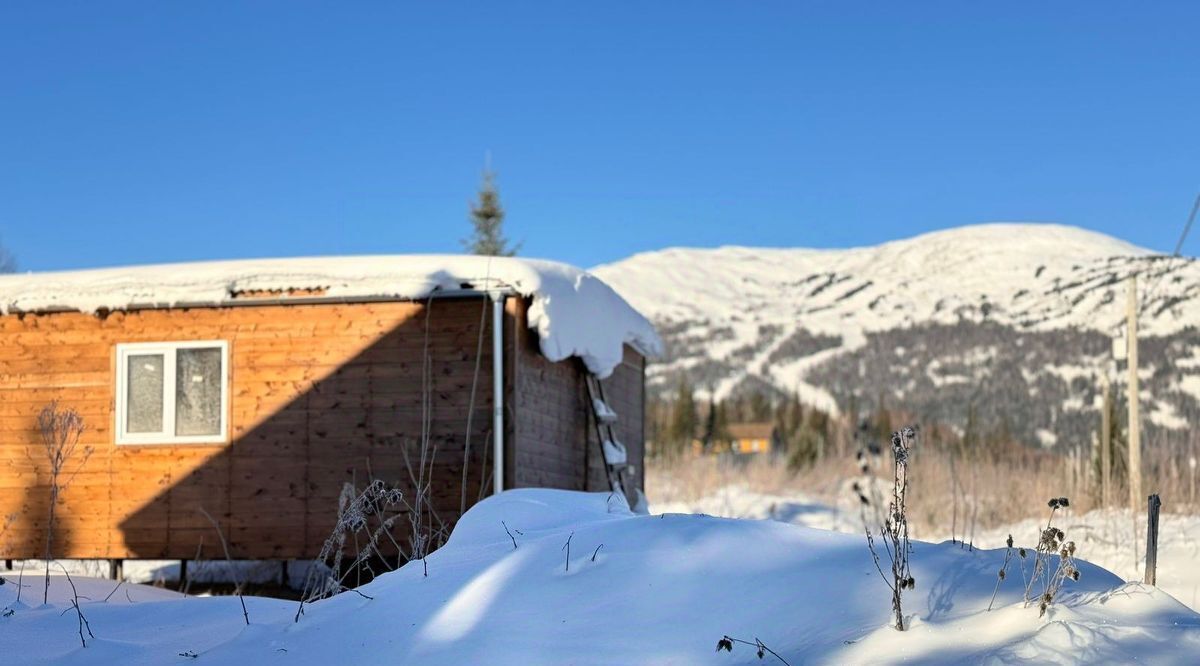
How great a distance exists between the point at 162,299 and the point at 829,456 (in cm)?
1649

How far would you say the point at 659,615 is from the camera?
4.07 m

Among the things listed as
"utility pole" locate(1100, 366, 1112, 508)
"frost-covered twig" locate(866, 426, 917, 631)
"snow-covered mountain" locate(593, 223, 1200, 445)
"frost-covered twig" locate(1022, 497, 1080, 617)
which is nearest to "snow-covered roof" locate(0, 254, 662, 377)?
"frost-covered twig" locate(866, 426, 917, 631)

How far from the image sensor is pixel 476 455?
10398 millimetres

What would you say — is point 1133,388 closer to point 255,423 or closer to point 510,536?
point 255,423

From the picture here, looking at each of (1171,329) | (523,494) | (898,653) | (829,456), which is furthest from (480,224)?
(1171,329)

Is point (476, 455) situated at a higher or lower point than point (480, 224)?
lower

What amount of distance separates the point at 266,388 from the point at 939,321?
109 metres

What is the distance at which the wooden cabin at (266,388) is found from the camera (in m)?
10.4

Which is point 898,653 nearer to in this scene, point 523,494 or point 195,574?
point 523,494

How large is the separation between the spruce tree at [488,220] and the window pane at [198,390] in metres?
21.5

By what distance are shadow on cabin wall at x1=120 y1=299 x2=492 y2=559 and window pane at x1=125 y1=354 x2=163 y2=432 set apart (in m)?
0.59

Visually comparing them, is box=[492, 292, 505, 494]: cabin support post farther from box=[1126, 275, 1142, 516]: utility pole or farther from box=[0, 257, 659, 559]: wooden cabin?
box=[1126, 275, 1142, 516]: utility pole

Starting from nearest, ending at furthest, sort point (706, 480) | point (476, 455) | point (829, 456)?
point (476, 455)
point (706, 480)
point (829, 456)

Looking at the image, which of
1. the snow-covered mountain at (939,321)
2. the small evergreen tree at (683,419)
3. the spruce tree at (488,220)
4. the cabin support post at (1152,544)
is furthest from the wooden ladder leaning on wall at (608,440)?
the snow-covered mountain at (939,321)
